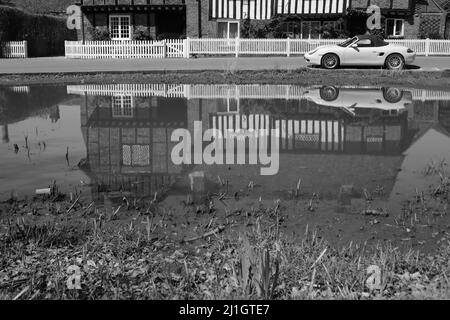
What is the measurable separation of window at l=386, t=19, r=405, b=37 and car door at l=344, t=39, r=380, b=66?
1435cm

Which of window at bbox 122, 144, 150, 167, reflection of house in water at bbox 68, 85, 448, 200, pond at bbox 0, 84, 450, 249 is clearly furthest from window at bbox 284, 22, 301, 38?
window at bbox 122, 144, 150, 167

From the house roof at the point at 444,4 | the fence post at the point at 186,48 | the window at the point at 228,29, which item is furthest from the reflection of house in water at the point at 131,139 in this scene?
the house roof at the point at 444,4

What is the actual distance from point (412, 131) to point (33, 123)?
299 inches

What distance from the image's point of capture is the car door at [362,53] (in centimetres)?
2364

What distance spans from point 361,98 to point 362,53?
364 inches

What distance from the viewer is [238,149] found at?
8969 mm

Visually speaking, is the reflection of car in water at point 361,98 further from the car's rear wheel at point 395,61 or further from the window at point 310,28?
the window at point 310,28

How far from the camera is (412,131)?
10555 millimetres

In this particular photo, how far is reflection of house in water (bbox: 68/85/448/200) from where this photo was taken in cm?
734

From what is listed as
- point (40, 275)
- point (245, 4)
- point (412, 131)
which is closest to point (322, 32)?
point (245, 4)

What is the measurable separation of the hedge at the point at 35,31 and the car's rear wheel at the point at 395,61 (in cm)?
2311

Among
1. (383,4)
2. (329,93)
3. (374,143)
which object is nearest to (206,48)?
(383,4)

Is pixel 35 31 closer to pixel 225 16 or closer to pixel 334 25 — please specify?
pixel 225 16

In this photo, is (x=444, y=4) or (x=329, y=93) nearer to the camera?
(x=329, y=93)
